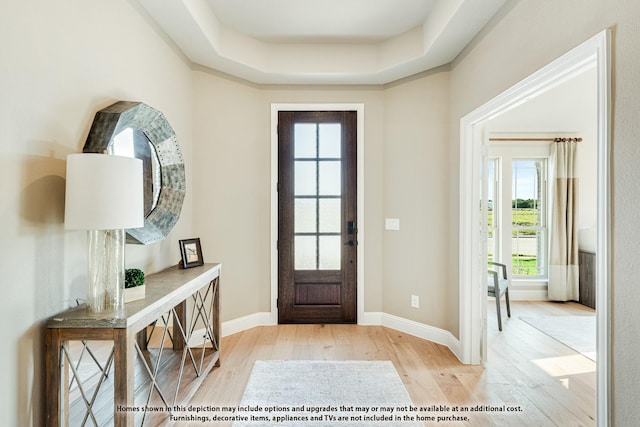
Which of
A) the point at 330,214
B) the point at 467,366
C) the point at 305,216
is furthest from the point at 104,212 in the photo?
the point at 467,366

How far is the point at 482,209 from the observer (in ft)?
8.47

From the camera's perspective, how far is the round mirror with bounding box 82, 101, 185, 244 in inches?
64.4

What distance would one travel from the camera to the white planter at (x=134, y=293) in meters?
1.52

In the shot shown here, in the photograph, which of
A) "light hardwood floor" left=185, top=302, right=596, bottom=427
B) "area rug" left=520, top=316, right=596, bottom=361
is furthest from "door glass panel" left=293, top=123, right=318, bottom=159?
"area rug" left=520, top=316, right=596, bottom=361

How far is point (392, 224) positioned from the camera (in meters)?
3.29

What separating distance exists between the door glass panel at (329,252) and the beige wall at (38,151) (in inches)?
86.8

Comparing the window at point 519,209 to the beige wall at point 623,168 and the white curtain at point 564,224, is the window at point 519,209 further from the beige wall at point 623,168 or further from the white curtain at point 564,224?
the beige wall at point 623,168

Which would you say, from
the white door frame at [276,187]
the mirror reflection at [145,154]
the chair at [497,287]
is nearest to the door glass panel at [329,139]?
the white door frame at [276,187]

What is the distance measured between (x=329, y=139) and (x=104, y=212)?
8.02 feet

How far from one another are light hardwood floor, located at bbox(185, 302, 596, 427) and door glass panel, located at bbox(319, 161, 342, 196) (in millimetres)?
1425

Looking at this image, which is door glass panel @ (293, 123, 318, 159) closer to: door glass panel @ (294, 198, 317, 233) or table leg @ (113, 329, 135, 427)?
door glass panel @ (294, 198, 317, 233)

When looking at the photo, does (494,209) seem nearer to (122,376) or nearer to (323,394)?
(323,394)

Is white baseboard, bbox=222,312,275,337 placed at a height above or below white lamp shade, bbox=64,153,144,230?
below

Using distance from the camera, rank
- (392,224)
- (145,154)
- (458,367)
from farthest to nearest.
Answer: (392,224) → (458,367) → (145,154)
